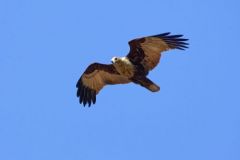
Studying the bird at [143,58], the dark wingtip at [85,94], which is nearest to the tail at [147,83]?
the bird at [143,58]

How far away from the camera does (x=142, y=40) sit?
26453 millimetres

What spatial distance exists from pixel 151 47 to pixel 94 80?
2.30 metres

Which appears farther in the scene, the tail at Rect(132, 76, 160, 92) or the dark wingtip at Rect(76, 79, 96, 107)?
the dark wingtip at Rect(76, 79, 96, 107)

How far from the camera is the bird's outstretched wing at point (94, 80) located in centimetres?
2725

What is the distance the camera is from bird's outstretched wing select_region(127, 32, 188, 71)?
26484 mm

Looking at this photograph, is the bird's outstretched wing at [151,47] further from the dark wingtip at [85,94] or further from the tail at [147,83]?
the dark wingtip at [85,94]

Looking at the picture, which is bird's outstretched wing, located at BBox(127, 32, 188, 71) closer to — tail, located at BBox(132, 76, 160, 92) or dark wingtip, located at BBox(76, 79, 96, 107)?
tail, located at BBox(132, 76, 160, 92)

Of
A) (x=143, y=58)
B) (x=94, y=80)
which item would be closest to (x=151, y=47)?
(x=143, y=58)

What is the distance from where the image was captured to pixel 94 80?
27.8 m

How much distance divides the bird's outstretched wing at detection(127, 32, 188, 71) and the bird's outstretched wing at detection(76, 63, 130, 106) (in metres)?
0.74

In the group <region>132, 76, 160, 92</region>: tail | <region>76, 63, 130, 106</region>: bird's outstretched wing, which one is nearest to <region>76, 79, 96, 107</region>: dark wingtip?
<region>76, 63, 130, 106</region>: bird's outstretched wing

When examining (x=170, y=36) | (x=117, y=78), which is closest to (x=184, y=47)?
(x=170, y=36)

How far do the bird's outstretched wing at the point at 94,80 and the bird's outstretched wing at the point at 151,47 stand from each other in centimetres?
74

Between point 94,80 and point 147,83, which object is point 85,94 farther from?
point 147,83
